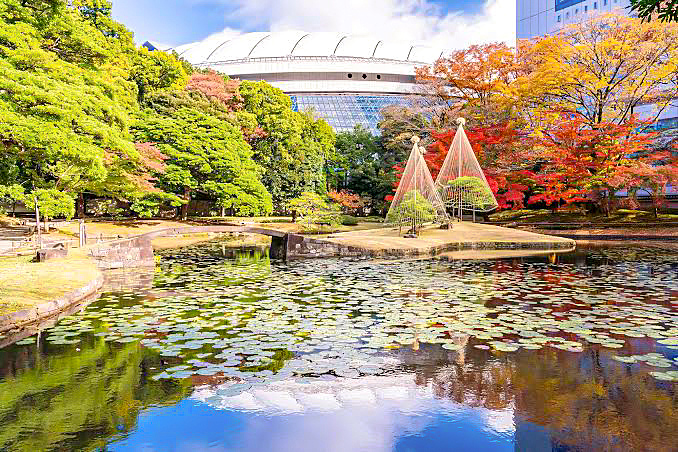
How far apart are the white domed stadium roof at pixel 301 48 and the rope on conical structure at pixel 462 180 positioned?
1493 inches

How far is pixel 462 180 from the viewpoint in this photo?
2481cm

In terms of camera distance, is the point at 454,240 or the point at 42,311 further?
the point at 454,240

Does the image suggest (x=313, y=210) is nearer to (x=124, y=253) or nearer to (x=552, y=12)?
(x=124, y=253)

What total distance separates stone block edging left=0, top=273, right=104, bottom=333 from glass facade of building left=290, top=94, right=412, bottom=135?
45.7 m

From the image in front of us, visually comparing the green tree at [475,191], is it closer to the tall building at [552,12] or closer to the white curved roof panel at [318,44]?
the tall building at [552,12]

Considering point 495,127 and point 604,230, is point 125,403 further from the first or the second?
point 495,127

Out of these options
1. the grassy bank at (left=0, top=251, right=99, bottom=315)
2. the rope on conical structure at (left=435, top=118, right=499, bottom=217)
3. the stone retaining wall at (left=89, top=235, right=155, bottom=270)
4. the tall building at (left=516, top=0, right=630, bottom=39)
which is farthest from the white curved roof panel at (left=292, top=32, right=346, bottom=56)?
the grassy bank at (left=0, top=251, right=99, bottom=315)

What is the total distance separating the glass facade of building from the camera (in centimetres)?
5412

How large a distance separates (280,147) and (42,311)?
92.0ft

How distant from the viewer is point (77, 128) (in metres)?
15.2

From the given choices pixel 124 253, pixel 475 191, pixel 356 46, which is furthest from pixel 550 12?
pixel 124 253

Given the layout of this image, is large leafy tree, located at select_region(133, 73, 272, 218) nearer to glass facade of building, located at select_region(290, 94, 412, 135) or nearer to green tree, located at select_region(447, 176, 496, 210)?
green tree, located at select_region(447, 176, 496, 210)

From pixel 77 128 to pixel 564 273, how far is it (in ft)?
46.5

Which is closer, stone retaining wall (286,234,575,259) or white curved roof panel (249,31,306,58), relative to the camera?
stone retaining wall (286,234,575,259)
